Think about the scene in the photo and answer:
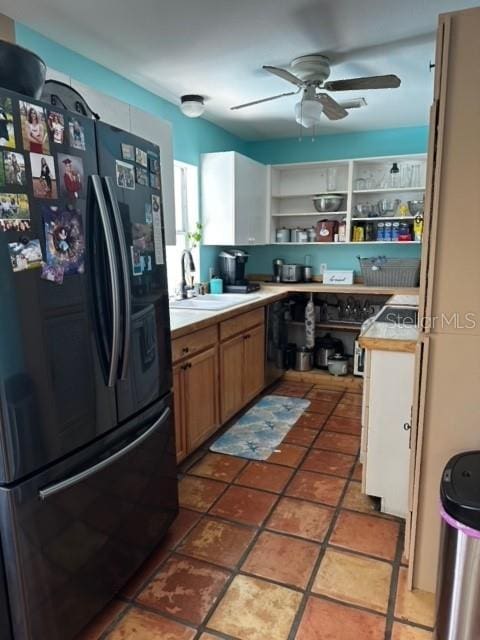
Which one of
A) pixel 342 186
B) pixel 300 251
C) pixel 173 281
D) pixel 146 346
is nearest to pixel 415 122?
pixel 342 186

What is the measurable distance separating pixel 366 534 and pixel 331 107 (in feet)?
8.01

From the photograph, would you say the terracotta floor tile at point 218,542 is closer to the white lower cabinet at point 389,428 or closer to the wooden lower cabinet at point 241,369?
the white lower cabinet at point 389,428

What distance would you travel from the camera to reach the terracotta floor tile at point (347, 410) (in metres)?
3.47

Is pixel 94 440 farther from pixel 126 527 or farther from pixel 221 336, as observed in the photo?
pixel 221 336

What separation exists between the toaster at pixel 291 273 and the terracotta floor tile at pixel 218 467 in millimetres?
2233

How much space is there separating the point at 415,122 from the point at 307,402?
8.88ft

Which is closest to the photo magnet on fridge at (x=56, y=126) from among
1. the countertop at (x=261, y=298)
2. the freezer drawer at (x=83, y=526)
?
the freezer drawer at (x=83, y=526)

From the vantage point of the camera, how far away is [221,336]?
3.01 meters

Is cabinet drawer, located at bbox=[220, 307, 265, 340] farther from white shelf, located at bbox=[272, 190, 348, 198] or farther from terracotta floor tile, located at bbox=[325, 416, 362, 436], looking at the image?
white shelf, located at bbox=[272, 190, 348, 198]

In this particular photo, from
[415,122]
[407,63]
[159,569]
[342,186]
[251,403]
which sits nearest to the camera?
[159,569]

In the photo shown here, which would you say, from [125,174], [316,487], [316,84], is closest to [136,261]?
[125,174]

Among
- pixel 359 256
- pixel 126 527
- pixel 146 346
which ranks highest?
pixel 359 256

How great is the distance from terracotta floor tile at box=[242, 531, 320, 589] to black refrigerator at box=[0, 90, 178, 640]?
0.49 metres

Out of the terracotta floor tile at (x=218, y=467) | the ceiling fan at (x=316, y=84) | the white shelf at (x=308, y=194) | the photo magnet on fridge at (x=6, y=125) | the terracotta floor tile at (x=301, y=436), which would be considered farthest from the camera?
the white shelf at (x=308, y=194)
